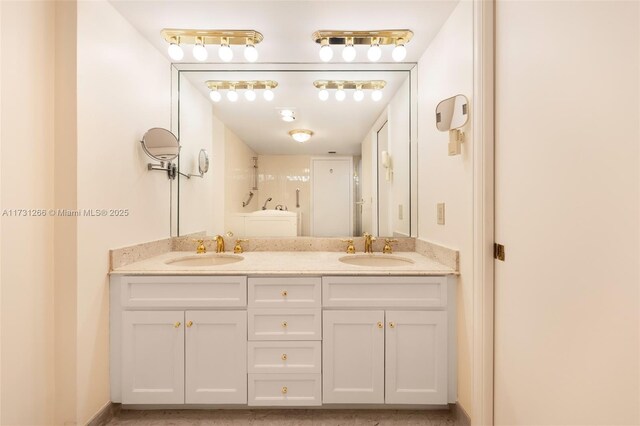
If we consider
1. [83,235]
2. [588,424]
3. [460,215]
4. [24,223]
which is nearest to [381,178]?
[460,215]

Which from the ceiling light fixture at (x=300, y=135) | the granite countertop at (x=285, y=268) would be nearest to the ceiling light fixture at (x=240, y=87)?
the ceiling light fixture at (x=300, y=135)

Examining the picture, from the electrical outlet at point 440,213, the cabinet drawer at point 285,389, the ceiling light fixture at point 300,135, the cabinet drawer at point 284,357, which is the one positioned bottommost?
the cabinet drawer at point 285,389

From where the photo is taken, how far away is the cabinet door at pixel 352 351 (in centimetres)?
158

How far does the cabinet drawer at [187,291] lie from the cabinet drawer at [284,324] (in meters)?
0.12

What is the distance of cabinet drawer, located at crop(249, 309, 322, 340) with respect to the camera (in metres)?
1.58

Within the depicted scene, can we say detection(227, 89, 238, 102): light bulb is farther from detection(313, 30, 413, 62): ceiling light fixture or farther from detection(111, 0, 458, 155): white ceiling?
detection(313, 30, 413, 62): ceiling light fixture

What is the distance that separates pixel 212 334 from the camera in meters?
1.58

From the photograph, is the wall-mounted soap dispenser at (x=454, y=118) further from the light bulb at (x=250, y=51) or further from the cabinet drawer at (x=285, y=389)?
the cabinet drawer at (x=285, y=389)

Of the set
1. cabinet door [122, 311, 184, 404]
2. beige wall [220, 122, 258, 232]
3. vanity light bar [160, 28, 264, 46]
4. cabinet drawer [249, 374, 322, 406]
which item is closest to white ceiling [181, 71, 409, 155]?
beige wall [220, 122, 258, 232]

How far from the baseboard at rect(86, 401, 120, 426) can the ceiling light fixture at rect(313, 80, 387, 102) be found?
2196 mm

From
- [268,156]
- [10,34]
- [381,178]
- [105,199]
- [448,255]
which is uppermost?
[10,34]

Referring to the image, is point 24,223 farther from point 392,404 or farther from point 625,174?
point 625,174

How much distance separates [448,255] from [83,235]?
1806mm

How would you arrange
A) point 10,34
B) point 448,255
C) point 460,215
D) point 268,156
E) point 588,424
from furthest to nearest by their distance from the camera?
point 268,156 → point 448,255 → point 460,215 → point 10,34 → point 588,424
